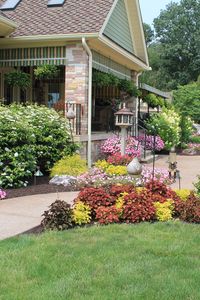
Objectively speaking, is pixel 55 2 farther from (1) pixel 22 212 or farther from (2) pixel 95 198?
(2) pixel 95 198

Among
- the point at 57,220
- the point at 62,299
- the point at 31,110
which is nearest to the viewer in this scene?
the point at 62,299

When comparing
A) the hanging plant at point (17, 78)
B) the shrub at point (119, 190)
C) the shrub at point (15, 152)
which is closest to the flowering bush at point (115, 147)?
→ the hanging plant at point (17, 78)

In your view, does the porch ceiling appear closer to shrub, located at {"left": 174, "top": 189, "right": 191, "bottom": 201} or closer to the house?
the house

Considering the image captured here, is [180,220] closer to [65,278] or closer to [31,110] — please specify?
[65,278]

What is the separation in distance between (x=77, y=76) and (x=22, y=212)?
6.60 metres

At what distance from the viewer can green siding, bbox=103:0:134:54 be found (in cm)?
1577

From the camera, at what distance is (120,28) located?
17.1 m

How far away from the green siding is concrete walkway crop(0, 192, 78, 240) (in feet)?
26.0

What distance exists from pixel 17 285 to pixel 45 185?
6040 millimetres

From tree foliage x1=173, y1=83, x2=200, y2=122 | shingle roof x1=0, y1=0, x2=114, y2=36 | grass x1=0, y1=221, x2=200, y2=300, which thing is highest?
shingle roof x1=0, y1=0, x2=114, y2=36

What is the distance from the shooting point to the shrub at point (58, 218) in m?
6.26

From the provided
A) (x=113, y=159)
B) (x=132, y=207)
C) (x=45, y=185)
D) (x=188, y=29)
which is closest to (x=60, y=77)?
(x=113, y=159)

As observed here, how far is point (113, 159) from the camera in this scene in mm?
12641

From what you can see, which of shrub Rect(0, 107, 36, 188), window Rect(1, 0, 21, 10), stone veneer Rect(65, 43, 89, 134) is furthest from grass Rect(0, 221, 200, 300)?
window Rect(1, 0, 21, 10)
